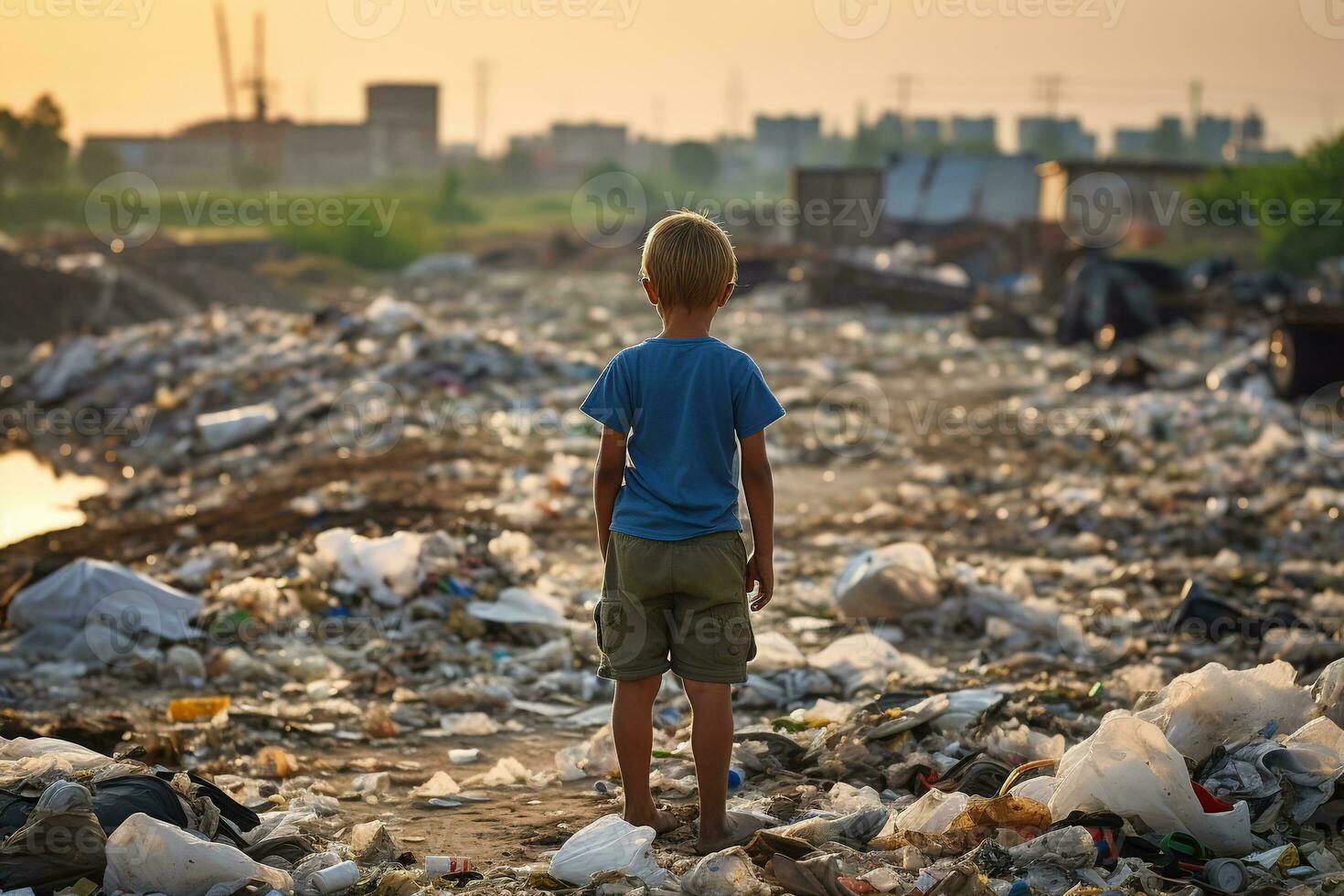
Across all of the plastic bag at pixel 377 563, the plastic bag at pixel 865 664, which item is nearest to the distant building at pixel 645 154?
the plastic bag at pixel 377 563

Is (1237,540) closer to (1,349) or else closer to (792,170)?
(1,349)

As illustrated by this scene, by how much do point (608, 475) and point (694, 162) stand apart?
262 ft

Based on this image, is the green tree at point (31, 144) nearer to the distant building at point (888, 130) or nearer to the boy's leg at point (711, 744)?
the boy's leg at point (711, 744)

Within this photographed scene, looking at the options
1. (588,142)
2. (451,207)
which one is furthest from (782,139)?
(451,207)

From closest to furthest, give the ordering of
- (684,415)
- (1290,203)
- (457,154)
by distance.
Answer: (684,415) < (1290,203) < (457,154)

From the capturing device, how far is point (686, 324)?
267cm

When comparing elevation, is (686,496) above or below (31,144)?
below

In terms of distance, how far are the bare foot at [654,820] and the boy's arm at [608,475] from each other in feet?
1.92

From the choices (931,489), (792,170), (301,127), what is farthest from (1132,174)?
(301,127)

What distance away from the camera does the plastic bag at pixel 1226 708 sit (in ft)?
9.66

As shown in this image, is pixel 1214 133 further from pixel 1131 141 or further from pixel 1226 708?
pixel 1226 708

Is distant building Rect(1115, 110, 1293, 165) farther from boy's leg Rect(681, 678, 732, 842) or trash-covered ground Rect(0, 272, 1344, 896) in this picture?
boy's leg Rect(681, 678, 732, 842)

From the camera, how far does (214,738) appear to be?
3.90m

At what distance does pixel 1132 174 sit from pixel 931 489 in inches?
681
